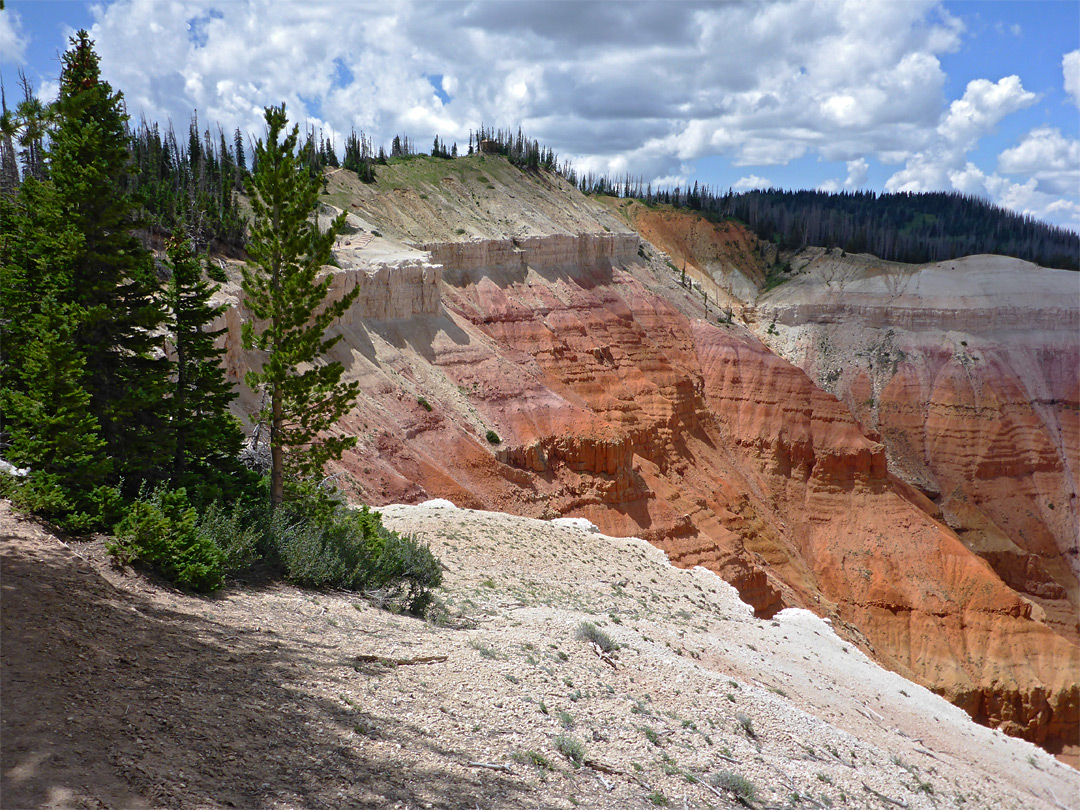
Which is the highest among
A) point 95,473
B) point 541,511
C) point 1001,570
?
point 95,473

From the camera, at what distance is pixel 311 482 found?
55.3 ft

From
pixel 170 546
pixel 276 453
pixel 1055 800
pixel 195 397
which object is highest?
pixel 195 397

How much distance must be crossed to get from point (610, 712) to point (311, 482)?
9.52 meters

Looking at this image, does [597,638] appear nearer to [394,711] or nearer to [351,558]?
[351,558]

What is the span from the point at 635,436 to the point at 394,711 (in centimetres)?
4120

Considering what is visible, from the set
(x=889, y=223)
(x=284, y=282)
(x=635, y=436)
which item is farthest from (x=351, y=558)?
(x=889, y=223)

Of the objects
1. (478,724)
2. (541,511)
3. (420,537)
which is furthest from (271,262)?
(541,511)

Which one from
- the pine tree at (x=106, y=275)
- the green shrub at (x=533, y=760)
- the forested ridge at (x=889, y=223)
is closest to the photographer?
the green shrub at (x=533, y=760)

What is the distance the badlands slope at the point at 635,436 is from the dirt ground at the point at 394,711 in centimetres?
2060

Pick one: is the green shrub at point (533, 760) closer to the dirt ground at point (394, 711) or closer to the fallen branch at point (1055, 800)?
the dirt ground at point (394, 711)

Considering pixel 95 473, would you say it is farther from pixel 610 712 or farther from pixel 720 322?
pixel 720 322

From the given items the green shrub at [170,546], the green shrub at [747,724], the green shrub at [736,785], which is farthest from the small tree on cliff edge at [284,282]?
the green shrub at [736,785]

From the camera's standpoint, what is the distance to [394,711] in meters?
8.20

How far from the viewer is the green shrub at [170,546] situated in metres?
10.1
